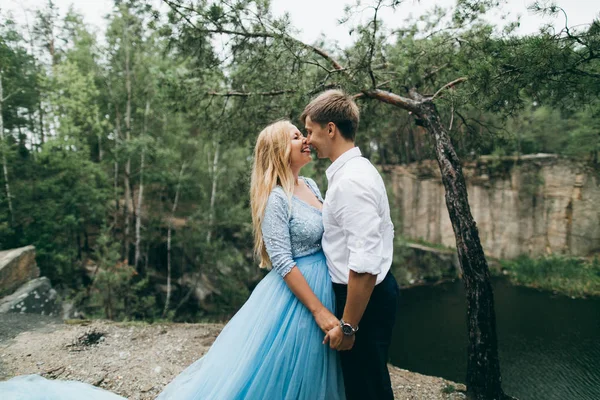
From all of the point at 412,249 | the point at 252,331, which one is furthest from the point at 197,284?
the point at 252,331

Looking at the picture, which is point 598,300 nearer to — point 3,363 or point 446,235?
point 446,235

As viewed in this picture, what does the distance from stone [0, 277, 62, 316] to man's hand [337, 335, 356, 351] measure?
17.5ft

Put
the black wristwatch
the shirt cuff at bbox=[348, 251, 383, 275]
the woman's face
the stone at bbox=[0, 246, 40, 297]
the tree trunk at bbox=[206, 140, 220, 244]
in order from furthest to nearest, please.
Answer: the tree trunk at bbox=[206, 140, 220, 244], the stone at bbox=[0, 246, 40, 297], the woman's face, the black wristwatch, the shirt cuff at bbox=[348, 251, 383, 275]

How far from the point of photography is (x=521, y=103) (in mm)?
3197

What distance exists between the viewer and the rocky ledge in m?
3.32

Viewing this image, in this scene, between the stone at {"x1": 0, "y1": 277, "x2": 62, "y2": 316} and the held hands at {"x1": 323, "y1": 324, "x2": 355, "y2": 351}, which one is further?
the stone at {"x1": 0, "y1": 277, "x2": 62, "y2": 316}

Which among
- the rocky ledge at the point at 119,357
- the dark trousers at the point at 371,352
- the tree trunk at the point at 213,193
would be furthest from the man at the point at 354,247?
the tree trunk at the point at 213,193

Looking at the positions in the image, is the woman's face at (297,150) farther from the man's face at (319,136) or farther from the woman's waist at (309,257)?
the woman's waist at (309,257)

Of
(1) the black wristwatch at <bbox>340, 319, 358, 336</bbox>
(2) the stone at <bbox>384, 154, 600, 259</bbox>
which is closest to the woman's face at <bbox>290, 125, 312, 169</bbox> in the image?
(1) the black wristwatch at <bbox>340, 319, 358, 336</bbox>

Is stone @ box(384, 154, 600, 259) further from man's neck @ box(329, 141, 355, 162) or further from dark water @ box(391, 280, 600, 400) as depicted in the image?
man's neck @ box(329, 141, 355, 162)

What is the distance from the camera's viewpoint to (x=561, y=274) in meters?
13.1

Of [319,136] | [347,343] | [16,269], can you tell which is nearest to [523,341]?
[347,343]

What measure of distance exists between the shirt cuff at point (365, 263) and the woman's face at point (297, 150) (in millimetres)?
717

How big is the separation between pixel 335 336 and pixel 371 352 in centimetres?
22
